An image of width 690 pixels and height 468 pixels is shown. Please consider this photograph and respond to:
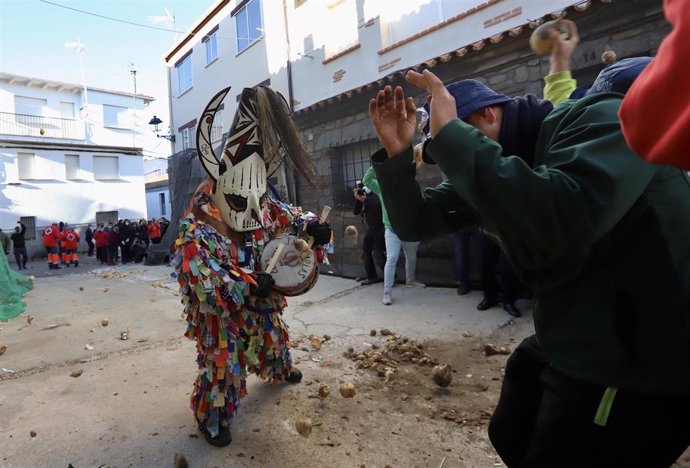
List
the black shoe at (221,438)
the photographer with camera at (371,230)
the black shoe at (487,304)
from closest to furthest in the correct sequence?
the black shoe at (221,438), the black shoe at (487,304), the photographer with camera at (371,230)

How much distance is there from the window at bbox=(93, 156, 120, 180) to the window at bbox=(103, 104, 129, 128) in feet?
6.89

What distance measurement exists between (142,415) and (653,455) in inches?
111

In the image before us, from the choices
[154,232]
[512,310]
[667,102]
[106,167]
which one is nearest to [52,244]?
[154,232]

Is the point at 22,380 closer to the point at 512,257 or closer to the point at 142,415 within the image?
the point at 142,415

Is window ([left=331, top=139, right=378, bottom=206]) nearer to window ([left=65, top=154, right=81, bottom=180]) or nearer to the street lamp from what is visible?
the street lamp

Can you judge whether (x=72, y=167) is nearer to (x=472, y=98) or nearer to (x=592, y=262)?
(x=472, y=98)

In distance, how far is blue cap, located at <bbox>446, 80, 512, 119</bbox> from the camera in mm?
1162

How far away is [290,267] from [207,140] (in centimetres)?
96

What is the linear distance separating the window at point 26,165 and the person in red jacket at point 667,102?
23838mm

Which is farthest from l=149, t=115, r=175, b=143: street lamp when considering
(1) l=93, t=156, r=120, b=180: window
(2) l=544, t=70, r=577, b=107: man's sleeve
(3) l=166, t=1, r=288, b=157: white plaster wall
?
(2) l=544, t=70, r=577, b=107: man's sleeve

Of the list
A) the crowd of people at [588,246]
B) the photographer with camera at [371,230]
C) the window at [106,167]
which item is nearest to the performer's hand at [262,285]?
the crowd of people at [588,246]

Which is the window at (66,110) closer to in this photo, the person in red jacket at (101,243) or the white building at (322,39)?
the white building at (322,39)

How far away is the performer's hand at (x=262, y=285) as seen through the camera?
2393 millimetres

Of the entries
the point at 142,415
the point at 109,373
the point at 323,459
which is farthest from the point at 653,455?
the point at 109,373
